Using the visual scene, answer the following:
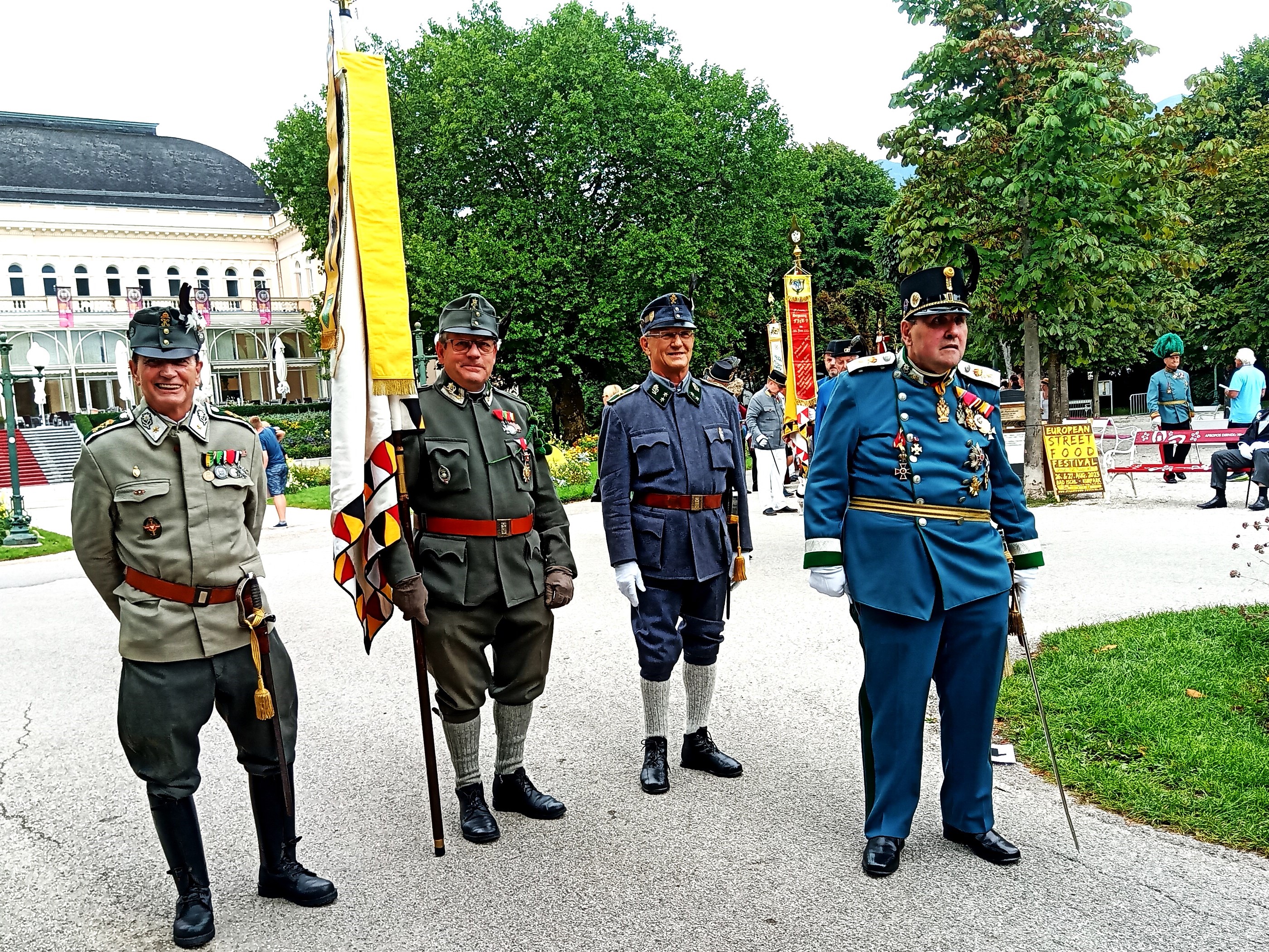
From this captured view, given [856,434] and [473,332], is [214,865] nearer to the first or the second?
[473,332]

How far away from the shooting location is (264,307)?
64.8 meters

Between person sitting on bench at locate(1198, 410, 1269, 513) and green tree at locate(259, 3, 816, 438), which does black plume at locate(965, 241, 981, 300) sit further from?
green tree at locate(259, 3, 816, 438)

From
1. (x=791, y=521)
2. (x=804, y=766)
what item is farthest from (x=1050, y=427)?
(x=804, y=766)

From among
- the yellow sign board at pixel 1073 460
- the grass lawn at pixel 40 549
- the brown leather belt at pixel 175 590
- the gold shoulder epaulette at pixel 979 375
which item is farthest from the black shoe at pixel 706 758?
the grass lawn at pixel 40 549

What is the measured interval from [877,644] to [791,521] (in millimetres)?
9910

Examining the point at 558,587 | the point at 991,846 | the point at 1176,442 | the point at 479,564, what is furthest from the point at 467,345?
the point at 1176,442

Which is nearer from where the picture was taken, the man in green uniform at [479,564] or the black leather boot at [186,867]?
the black leather boot at [186,867]

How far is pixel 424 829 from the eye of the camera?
4.62m

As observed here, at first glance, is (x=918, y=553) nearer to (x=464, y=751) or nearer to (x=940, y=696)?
(x=940, y=696)

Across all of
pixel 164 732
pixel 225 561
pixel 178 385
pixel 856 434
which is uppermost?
pixel 178 385

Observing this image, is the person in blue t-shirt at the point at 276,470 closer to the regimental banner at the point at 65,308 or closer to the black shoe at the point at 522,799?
the black shoe at the point at 522,799

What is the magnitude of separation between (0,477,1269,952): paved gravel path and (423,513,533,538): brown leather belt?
4.52 ft

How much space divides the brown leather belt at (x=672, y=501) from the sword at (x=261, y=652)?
2018 mm

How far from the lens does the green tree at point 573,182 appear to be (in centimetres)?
2739
